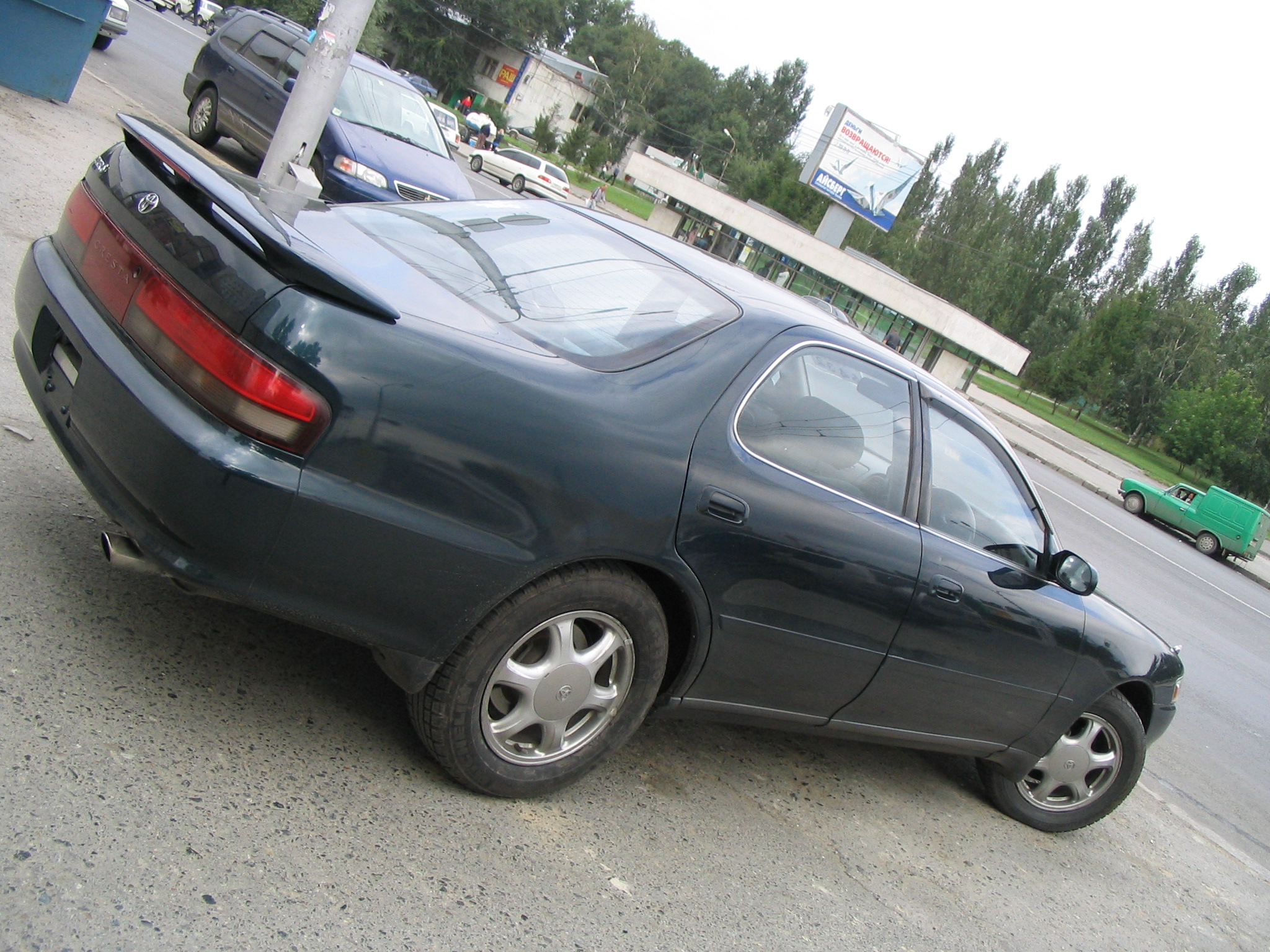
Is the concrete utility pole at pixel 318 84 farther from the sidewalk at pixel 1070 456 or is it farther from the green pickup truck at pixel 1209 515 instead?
the green pickup truck at pixel 1209 515

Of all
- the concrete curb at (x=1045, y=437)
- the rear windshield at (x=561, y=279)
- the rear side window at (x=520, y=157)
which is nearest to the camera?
the rear windshield at (x=561, y=279)

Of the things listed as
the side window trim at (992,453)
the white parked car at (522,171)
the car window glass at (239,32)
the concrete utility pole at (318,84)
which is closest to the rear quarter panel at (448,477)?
the side window trim at (992,453)

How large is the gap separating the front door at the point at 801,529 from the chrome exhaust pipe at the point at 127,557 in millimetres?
1396

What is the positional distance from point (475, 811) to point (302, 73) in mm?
6456

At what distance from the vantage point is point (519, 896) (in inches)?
109

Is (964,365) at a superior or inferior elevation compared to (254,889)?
superior

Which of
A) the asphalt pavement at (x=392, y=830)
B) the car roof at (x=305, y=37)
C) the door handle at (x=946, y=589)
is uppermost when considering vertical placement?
the car roof at (x=305, y=37)

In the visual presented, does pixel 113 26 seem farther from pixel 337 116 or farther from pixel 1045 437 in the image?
pixel 1045 437

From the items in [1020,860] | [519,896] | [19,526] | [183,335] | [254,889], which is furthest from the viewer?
[1020,860]

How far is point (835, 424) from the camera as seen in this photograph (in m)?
3.49

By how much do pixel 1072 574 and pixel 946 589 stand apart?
688 mm

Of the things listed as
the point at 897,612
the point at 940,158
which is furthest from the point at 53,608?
the point at 940,158

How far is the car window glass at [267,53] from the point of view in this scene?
40.0 feet

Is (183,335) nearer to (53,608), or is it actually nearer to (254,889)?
(53,608)
